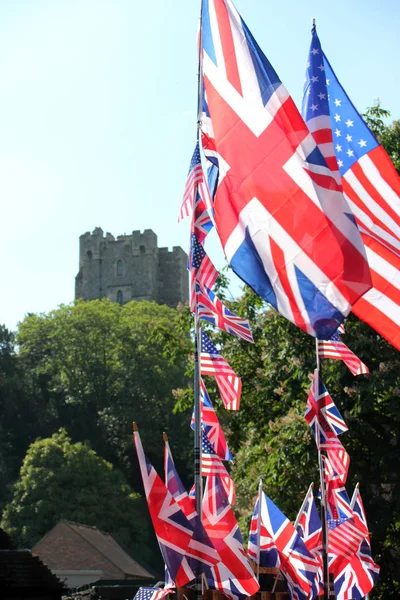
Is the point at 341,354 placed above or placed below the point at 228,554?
above

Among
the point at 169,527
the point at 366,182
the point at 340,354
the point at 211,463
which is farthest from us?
the point at 340,354

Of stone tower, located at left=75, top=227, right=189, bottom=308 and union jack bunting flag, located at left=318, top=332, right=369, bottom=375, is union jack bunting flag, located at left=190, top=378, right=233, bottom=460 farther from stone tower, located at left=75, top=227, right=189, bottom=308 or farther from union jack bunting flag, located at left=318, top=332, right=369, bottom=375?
stone tower, located at left=75, top=227, right=189, bottom=308

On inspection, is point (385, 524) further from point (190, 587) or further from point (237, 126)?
point (237, 126)

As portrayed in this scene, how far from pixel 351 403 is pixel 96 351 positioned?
215ft

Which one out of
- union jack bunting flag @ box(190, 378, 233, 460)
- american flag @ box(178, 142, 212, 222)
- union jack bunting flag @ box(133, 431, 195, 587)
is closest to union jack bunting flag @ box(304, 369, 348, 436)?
union jack bunting flag @ box(190, 378, 233, 460)

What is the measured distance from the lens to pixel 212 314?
10.1 metres

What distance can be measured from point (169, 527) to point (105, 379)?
242 ft

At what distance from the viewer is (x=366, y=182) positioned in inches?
483

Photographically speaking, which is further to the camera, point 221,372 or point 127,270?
point 127,270

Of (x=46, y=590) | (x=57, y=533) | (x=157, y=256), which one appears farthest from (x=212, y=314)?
(x=157, y=256)

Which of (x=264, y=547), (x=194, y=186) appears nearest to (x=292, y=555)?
(x=264, y=547)

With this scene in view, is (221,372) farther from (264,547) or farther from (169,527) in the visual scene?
(264,547)

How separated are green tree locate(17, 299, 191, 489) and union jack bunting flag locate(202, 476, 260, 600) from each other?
6011 cm

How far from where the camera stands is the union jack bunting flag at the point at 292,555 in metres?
13.5
